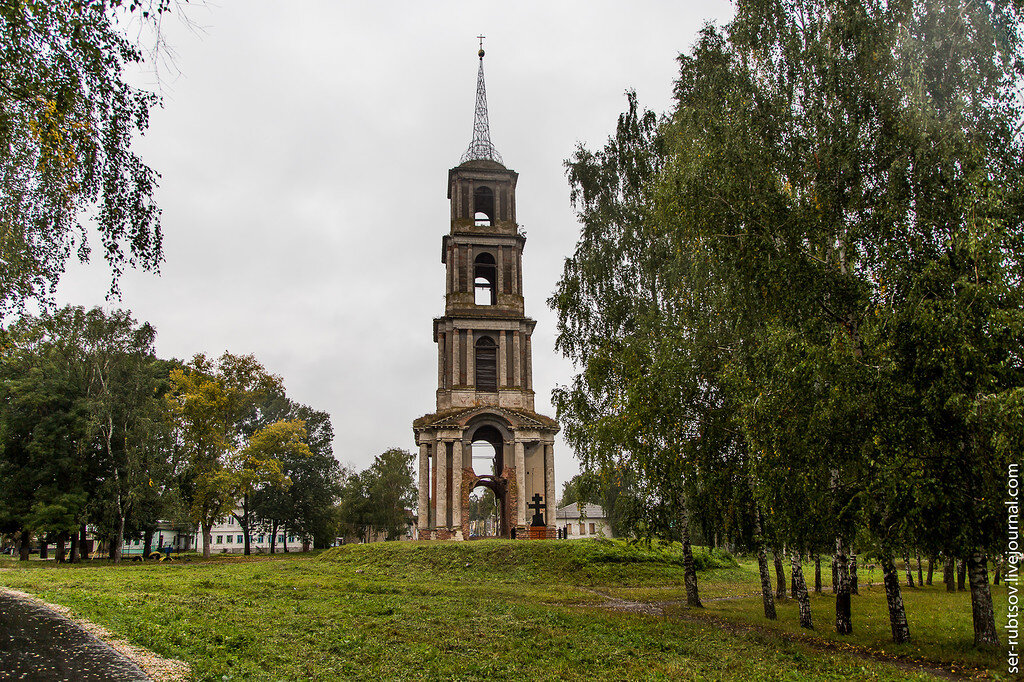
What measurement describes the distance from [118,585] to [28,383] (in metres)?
22.2

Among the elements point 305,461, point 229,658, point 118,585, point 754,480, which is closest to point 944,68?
point 754,480

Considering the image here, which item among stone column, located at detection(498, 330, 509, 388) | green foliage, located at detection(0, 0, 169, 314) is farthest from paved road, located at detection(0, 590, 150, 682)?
stone column, located at detection(498, 330, 509, 388)

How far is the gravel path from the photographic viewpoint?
24.9ft

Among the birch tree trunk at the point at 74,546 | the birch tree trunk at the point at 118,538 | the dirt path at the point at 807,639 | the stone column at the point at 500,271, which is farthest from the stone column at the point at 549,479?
the birch tree trunk at the point at 74,546

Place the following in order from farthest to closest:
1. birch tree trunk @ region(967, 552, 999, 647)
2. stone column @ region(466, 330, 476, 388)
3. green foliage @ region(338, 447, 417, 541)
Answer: green foliage @ region(338, 447, 417, 541) → stone column @ region(466, 330, 476, 388) → birch tree trunk @ region(967, 552, 999, 647)

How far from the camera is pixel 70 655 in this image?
848 cm

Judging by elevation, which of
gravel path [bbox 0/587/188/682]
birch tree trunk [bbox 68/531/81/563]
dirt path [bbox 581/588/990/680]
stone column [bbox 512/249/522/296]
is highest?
stone column [bbox 512/249/522/296]

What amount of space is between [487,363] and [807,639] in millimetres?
26962

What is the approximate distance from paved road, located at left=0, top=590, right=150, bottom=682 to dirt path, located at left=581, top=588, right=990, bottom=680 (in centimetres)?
1084

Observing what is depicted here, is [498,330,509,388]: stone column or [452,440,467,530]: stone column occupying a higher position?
[498,330,509,388]: stone column

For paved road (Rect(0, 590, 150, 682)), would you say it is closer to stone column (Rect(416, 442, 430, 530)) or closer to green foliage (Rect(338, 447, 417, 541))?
stone column (Rect(416, 442, 430, 530))

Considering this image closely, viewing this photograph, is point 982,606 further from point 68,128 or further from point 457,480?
point 457,480

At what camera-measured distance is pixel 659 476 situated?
1457cm

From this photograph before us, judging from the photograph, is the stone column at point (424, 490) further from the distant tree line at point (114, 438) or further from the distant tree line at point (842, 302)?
the distant tree line at point (842, 302)
